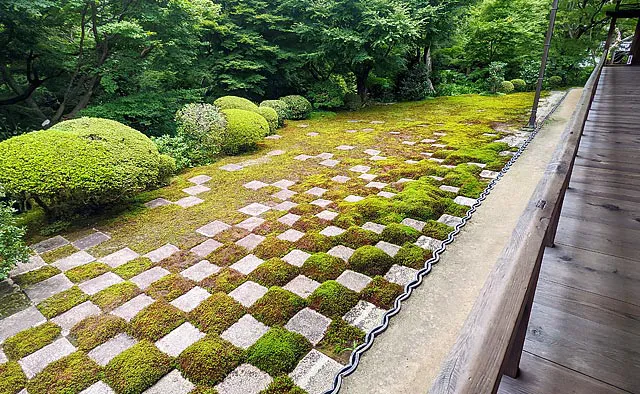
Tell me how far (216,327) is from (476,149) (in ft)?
15.8

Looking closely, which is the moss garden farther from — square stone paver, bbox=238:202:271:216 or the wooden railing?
the wooden railing

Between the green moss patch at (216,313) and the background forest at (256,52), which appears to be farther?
the background forest at (256,52)

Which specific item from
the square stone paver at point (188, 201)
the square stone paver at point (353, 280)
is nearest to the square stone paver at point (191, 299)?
the square stone paver at point (353, 280)

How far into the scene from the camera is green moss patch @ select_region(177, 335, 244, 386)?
1.68 m

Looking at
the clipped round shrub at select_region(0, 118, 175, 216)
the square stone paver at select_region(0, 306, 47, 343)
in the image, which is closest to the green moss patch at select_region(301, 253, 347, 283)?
the square stone paver at select_region(0, 306, 47, 343)

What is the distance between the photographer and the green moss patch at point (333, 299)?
2.09 meters

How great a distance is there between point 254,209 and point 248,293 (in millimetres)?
1513

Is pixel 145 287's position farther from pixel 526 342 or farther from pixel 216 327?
pixel 526 342

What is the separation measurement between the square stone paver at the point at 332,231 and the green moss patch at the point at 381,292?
75cm

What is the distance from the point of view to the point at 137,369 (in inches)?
68.1

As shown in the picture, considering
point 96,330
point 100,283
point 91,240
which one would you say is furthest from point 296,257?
→ point 91,240

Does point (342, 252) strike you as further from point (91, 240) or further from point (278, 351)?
point (91, 240)

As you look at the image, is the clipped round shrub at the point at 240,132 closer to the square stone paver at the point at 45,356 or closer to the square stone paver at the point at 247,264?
the square stone paver at the point at 247,264

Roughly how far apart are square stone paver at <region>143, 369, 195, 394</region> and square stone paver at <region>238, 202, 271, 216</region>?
200 cm
